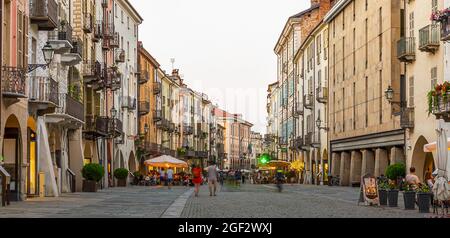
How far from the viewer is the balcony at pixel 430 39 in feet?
142

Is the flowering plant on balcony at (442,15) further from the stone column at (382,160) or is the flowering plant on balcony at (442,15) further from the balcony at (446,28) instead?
the stone column at (382,160)

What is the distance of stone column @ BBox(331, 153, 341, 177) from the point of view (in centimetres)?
7062

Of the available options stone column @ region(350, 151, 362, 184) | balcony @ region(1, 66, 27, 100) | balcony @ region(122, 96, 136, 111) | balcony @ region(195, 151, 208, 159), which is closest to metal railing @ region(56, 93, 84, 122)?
balcony @ region(1, 66, 27, 100)

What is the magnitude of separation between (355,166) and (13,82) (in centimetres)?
3809

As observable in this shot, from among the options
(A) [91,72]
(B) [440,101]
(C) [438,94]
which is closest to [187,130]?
(A) [91,72]

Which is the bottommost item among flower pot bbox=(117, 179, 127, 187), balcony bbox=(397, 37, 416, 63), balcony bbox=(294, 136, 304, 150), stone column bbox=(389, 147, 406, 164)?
flower pot bbox=(117, 179, 127, 187)

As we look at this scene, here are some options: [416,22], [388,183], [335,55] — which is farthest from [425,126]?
[335,55]

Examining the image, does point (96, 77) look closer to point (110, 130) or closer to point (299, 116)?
point (110, 130)

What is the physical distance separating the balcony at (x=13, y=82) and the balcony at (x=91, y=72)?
22.3 meters

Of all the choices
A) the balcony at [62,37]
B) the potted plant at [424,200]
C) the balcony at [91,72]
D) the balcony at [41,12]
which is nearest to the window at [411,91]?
the balcony at [91,72]

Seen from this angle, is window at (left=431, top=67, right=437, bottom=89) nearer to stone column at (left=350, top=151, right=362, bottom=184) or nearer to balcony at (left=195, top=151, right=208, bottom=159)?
stone column at (left=350, top=151, right=362, bottom=184)

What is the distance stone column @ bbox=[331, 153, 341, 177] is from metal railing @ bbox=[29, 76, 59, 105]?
38105 millimetres

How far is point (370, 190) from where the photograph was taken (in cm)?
3133
